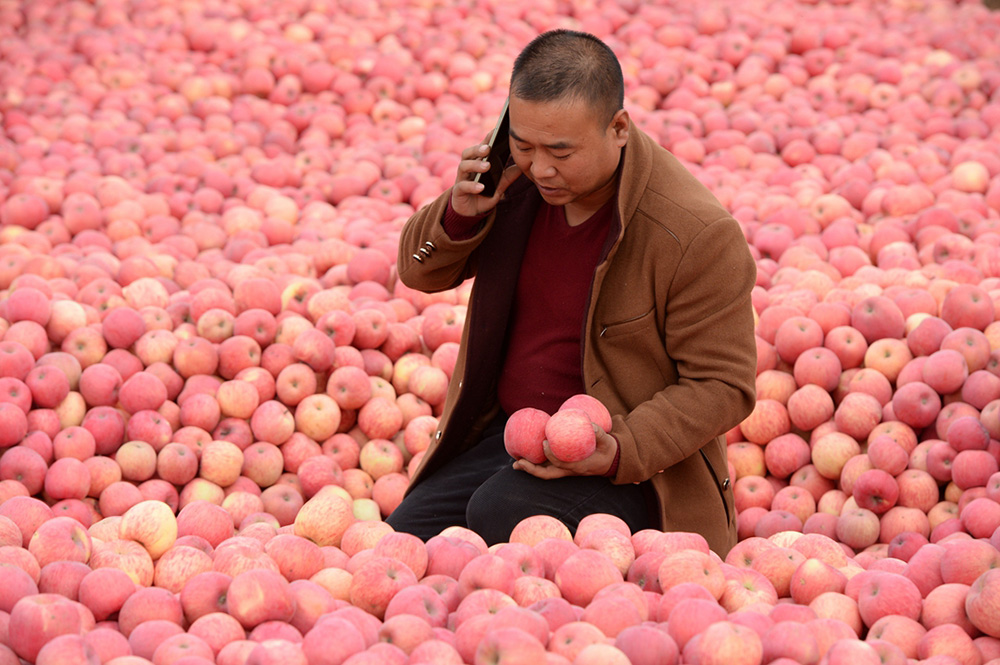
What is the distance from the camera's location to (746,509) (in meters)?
3.45

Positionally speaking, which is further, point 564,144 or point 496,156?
point 496,156

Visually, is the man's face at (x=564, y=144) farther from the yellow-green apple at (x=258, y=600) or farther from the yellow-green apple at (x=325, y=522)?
the yellow-green apple at (x=258, y=600)

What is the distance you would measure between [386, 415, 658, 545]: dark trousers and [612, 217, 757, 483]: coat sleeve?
11 centimetres

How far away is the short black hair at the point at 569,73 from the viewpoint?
244 cm

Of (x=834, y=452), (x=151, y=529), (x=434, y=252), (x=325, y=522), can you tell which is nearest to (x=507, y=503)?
(x=325, y=522)

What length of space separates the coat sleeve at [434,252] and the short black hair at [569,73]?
0.43 metres

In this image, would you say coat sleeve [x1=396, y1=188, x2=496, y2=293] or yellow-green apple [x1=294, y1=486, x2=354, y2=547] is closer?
yellow-green apple [x1=294, y1=486, x2=354, y2=547]

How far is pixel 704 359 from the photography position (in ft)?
8.61

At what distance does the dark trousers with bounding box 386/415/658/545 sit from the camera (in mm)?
2578

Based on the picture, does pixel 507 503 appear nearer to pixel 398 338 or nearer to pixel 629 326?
pixel 629 326

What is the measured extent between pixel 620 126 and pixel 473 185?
0.42 meters

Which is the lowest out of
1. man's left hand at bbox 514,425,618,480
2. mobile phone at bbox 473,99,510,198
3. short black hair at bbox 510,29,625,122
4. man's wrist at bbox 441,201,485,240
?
man's left hand at bbox 514,425,618,480

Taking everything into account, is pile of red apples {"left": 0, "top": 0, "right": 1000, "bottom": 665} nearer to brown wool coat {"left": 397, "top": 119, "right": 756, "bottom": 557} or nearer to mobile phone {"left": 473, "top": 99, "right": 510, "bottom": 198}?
brown wool coat {"left": 397, "top": 119, "right": 756, "bottom": 557}

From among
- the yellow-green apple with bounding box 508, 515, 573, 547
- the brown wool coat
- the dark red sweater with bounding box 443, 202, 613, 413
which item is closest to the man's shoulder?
the brown wool coat
